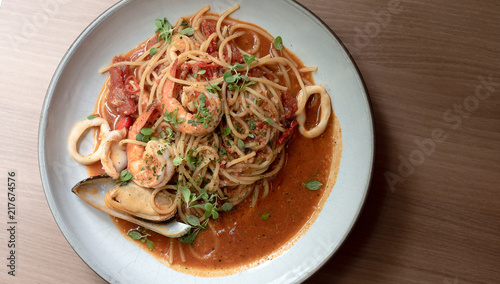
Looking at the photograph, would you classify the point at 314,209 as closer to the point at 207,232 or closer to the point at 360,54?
the point at 207,232

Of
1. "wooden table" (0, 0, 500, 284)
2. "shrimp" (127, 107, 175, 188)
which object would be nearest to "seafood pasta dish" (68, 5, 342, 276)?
"shrimp" (127, 107, 175, 188)

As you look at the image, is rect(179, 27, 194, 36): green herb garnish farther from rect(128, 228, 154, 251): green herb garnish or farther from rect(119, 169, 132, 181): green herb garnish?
rect(128, 228, 154, 251): green herb garnish

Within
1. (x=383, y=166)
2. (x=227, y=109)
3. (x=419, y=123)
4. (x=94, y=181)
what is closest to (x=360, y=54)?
(x=419, y=123)

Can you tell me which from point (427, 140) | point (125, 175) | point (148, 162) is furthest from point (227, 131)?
point (427, 140)

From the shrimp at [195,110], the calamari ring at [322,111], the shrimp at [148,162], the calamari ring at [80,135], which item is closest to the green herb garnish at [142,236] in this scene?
the shrimp at [148,162]

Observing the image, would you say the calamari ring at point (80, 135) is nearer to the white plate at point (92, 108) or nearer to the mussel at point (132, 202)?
the white plate at point (92, 108)

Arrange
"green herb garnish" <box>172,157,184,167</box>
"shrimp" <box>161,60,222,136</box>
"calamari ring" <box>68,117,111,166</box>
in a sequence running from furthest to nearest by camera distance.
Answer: "calamari ring" <box>68,117,111,166</box> → "green herb garnish" <box>172,157,184,167</box> → "shrimp" <box>161,60,222,136</box>
